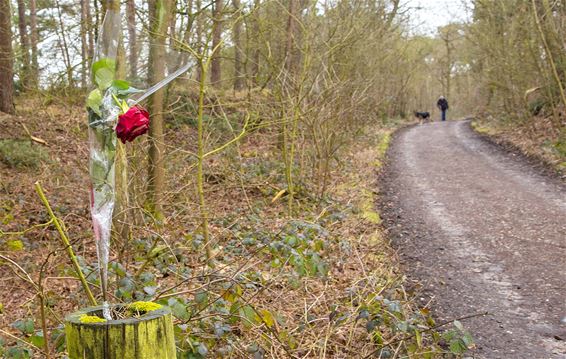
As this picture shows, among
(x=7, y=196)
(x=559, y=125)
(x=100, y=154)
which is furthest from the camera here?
(x=559, y=125)

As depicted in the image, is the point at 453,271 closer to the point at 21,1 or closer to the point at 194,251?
the point at 194,251

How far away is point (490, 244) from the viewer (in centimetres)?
788

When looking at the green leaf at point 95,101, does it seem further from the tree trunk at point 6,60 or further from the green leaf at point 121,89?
the tree trunk at point 6,60

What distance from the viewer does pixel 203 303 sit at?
3934 millimetres

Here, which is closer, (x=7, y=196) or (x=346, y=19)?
(x=7, y=196)

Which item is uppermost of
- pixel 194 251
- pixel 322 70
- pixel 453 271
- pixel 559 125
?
pixel 322 70

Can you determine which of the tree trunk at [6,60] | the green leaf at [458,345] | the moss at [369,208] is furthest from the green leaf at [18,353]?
the tree trunk at [6,60]

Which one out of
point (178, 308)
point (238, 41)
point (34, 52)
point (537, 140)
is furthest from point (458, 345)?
point (537, 140)

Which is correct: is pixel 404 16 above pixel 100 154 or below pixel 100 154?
above

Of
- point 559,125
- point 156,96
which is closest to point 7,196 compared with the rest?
point 156,96

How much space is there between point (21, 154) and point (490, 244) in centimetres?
912

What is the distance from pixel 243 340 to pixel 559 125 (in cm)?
1357

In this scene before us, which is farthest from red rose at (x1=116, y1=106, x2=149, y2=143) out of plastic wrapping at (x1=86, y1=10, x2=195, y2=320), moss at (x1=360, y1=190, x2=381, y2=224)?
moss at (x1=360, y1=190, x2=381, y2=224)

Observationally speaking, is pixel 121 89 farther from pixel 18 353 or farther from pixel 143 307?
pixel 18 353
